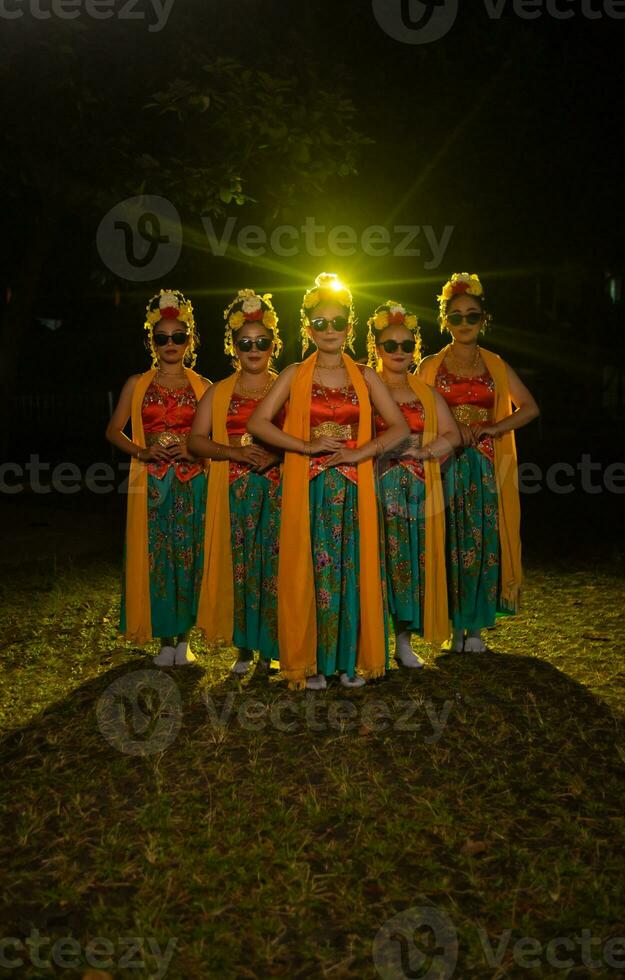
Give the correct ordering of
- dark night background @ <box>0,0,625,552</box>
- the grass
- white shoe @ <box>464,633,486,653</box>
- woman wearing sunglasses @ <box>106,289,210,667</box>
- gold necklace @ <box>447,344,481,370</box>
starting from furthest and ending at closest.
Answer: dark night background @ <box>0,0,625,552</box>, white shoe @ <box>464,633,486,653</box>, gold necklace @ <box>447,344,481,370</box>, woman wearing sunglasses @ <box>106,289,210,667</box>, the grass

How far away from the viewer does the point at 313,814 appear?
4.05 m

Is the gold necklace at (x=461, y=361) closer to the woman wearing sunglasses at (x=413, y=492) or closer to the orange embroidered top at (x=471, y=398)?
the orange embroidered top at (x=471, y=398)

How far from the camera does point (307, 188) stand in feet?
36.4

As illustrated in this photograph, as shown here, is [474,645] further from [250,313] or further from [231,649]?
[250,313]

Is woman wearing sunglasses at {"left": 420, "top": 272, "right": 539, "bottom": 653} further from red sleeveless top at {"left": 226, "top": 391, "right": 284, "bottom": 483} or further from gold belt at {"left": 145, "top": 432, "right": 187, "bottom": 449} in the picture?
gold belt at {"left": 145, "top": 432, "right": 187, "bottom": 449}

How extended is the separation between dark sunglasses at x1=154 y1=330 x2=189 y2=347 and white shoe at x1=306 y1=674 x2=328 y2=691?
2219 millimetres

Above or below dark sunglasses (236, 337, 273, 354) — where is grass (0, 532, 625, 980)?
below

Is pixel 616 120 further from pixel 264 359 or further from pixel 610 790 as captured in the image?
pixel 610 790

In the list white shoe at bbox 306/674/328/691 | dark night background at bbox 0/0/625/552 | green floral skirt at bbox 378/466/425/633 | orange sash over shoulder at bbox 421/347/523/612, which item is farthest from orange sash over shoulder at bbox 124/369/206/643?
dark night background at bbox 0/0/625/552

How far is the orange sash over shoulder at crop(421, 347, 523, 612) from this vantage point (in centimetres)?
646

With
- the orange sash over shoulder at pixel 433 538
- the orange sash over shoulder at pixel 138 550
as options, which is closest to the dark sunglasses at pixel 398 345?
the orange sash over shoulder at pixel 433 538

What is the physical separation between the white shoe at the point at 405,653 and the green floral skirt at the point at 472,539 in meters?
0.35

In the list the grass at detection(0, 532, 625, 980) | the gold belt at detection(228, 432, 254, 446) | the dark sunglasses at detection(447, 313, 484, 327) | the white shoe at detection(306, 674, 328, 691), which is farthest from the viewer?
the dark sunglasses at detection(447, 313, 484, 327)

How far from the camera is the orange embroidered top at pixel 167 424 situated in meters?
6.24
